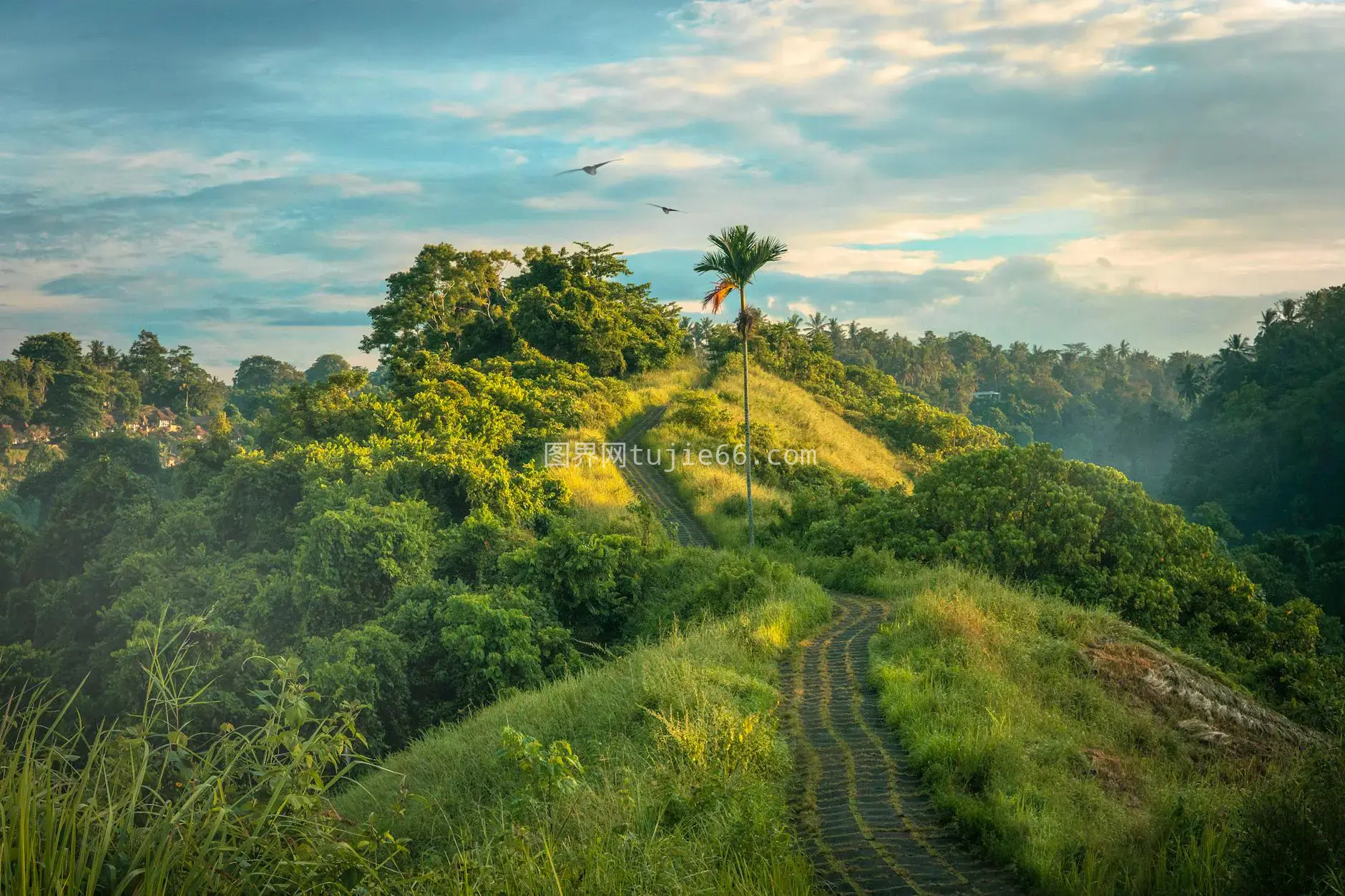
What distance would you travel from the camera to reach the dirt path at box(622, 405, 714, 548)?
28391mm

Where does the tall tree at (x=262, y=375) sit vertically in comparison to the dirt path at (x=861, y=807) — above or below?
above

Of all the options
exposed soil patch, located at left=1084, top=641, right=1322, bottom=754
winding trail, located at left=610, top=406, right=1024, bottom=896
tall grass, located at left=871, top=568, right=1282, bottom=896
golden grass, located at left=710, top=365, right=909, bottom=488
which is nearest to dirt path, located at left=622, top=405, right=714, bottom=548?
golden grass, located at left=710, top=365, right=909, bottom=488

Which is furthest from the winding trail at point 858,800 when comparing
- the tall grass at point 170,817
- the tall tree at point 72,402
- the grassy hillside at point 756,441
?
the tall tree at point 72,402

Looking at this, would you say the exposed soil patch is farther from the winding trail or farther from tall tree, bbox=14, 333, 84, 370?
tall tree, bbox=14, 333, 84, 370

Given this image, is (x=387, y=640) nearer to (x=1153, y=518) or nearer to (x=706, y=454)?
(x=1153, y=518)

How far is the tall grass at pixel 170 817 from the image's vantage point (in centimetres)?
297

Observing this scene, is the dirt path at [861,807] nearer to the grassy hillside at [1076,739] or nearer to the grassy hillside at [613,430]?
the grassy hillside at [1076,739]

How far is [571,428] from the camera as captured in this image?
37719 millimetres

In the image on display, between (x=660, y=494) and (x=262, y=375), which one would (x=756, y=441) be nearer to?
(x=660, y=494)

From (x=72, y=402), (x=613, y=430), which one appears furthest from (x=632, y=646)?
(x=72, y=402)

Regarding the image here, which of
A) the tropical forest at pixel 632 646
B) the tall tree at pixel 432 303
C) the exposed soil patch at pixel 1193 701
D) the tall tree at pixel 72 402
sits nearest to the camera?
the tropical forest at pixel 632 646

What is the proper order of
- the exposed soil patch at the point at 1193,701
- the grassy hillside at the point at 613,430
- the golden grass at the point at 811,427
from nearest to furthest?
the exposed soil patch at the point at 1193,701 → the grassy hillside at the point at 613,430 → the golden grass at the point at 811,427

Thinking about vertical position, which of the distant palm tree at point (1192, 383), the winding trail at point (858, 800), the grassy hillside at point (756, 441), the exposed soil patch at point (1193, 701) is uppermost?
the distant palm tree at point (1192, 383)

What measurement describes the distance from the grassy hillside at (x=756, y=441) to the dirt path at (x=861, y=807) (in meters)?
15.1
